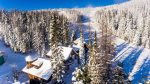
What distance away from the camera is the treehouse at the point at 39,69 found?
69.8 meters

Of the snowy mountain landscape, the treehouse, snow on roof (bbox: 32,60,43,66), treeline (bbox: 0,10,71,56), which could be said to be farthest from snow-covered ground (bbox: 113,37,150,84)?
snow on roof (bbox: 32,60,43,66)

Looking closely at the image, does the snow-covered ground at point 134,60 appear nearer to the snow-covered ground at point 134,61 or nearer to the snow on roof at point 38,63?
the snow-covered ground at point 134,61

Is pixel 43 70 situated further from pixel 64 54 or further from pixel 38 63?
pixel 64 54

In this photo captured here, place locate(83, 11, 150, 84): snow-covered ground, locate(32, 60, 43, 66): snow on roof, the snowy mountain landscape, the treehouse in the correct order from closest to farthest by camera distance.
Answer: the snowy mountain landscape, the treehouse, locate(32, 60, 43, 66): snow on roof, locate(83, 11, 150, 84): snow-covered ground

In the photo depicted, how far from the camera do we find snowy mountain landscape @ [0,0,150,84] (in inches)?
2445

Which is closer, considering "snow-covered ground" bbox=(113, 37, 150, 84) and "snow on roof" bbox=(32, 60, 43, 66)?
"snow on roof" bbox=(32, 60, 43, 66)

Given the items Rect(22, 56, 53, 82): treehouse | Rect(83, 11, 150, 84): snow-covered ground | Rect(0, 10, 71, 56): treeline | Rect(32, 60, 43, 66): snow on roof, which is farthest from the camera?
Rect(0, 10, 71, 56): treeline

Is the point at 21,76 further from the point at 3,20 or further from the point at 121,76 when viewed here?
the point at 3,20

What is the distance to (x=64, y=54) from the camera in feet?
261

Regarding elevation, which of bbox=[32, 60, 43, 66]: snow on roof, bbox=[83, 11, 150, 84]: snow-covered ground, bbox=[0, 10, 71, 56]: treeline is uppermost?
bbox=[0, 10, 71, 56]: treeline

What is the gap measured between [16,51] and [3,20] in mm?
31046

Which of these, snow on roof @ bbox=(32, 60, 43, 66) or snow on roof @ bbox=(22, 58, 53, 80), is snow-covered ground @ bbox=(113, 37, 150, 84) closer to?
snow on roof @ bbox=(22, 58, 53, 80)

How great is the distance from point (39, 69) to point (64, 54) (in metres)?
10.4

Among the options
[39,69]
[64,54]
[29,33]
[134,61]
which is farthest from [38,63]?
[29,33]
